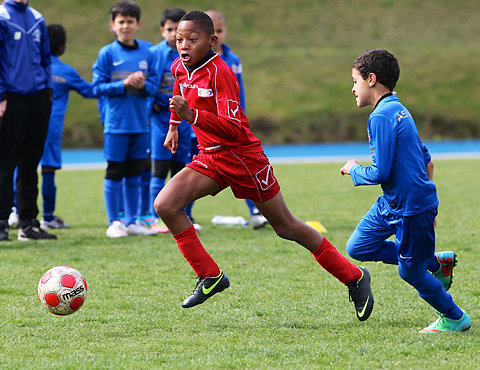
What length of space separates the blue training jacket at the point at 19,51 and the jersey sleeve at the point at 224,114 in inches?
128

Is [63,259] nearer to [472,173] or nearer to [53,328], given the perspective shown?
[53,328]

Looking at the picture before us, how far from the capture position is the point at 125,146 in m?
7.59

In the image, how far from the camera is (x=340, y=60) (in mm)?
31750

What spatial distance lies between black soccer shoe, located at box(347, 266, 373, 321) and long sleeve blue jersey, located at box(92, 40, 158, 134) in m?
3.88

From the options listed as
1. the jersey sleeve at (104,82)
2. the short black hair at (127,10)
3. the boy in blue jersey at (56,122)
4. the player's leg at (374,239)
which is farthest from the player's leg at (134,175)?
the player's leg at (374,239)

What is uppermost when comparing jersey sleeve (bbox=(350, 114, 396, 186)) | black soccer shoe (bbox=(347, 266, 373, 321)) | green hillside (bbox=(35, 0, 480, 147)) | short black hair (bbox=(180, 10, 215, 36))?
short black hair (bbox=(180, 10, 215, 36))

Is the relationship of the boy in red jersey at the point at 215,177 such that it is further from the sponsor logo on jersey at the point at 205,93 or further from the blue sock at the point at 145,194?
the blue sock at the point at 145,194

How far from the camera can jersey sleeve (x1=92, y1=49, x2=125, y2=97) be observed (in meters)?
7.50

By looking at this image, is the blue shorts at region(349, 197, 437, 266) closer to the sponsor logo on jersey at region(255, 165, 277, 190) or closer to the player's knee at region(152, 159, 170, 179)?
the sponsor logo on jersey at region(255, 165, 277, 190)

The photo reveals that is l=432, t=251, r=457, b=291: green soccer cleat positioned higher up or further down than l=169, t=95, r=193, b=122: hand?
further down

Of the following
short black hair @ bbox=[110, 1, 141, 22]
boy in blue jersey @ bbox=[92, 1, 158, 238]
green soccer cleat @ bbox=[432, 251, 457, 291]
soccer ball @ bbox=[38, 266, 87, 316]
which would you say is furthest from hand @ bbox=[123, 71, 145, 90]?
green soccer cleat @ bbox=[432, 251, 457, 291]

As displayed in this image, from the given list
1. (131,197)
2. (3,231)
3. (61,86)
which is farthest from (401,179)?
(61,86)

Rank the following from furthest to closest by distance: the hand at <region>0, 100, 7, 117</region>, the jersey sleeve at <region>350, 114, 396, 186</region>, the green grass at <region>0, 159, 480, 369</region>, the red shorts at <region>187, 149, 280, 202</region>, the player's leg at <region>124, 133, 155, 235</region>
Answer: the player's leg at <region>124, 133, 155, 235</region> → the hand at <region>0, 100, 7, 117</region> → the red shorts at <region>187, 149, 280, 202</region> → the jersey sleeve at <region>350, 114, 396, 186</region> → the green grass at <region>0, 159, 480, 369</region>

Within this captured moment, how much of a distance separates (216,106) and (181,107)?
0.37 metres
